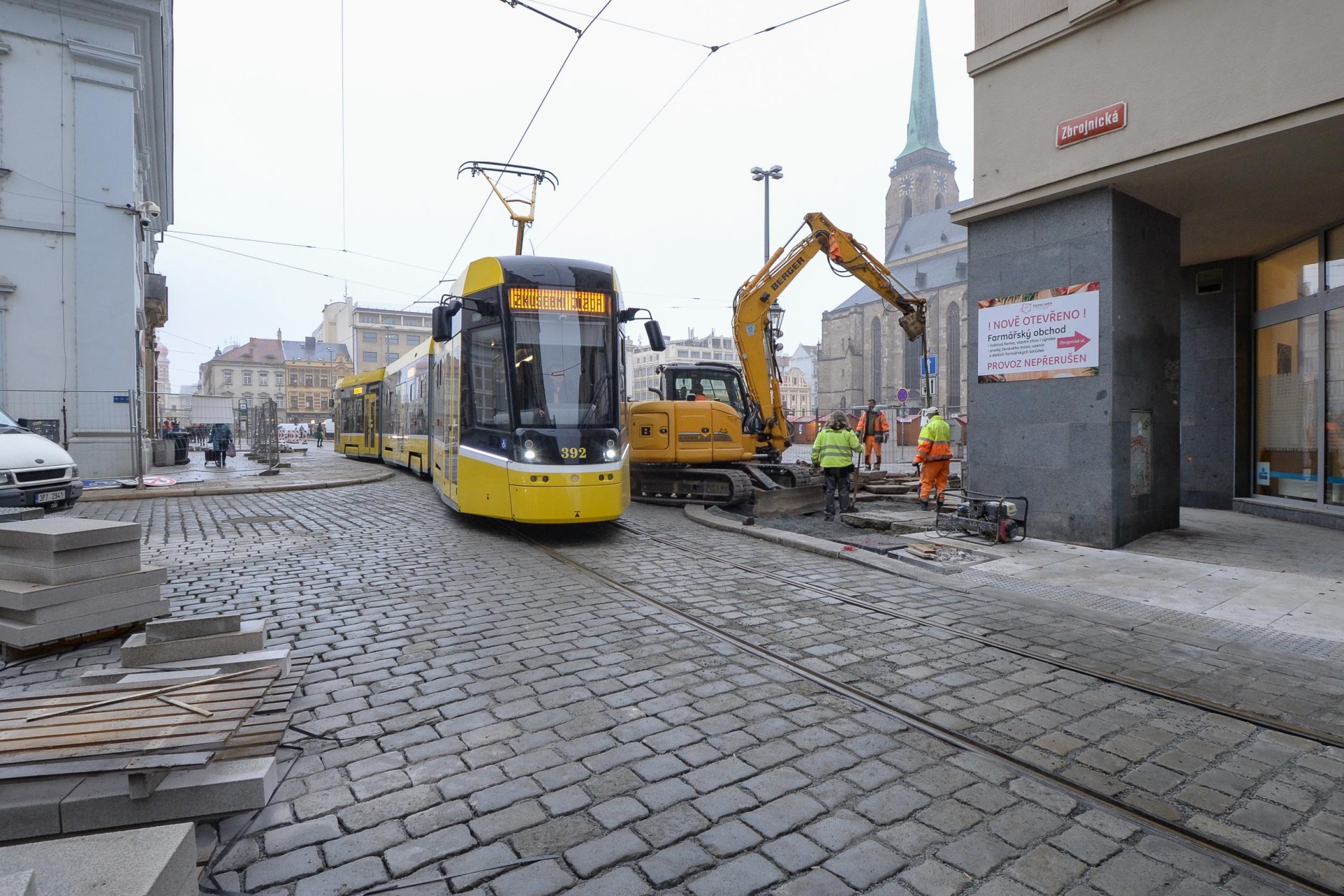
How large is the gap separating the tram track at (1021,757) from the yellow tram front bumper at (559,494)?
207 centimetres

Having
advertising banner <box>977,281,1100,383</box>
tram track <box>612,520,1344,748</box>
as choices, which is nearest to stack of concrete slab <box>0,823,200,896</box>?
tram track <box>612,520,1344,748</box>

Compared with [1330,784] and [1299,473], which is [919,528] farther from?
[1330,784]

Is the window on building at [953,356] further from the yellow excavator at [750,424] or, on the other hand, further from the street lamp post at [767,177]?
the yellow excavator at [750,424]

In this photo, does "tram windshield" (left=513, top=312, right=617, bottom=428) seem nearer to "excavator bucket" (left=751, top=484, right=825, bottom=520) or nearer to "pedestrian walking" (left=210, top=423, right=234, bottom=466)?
"excavator bucket" (left=751, top=484, right=825, bottom=520)

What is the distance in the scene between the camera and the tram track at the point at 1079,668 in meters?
3.85

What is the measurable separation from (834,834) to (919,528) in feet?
25.9

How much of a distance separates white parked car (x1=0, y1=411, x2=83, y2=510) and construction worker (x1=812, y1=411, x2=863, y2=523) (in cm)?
1095

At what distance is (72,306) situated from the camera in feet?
57.4

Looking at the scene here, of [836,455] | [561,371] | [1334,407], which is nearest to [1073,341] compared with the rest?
[836,455]

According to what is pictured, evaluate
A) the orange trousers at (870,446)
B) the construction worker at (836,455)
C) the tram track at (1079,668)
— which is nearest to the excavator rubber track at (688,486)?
the construction worker at (836,455)

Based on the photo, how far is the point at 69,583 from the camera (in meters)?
4.89

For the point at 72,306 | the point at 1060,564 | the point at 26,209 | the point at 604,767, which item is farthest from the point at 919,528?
the point at 26,209

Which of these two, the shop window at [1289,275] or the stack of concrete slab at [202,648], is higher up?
the shop window at [1289,275]

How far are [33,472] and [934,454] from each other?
1327cm
